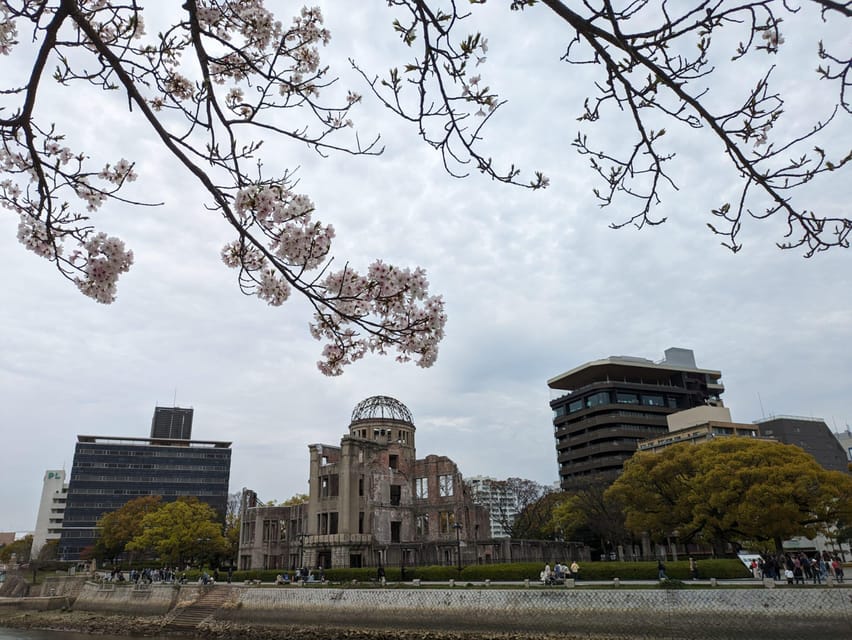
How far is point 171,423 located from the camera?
119 meters

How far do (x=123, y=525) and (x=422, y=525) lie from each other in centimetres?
3590

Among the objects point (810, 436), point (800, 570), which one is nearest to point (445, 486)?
point (800, 570)

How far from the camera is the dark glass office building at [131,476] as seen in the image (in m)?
94.4

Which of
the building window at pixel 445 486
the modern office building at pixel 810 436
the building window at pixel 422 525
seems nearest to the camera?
the building window at pixel 445 486

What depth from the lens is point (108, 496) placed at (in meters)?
97.1

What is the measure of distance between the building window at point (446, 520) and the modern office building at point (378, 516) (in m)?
0.08

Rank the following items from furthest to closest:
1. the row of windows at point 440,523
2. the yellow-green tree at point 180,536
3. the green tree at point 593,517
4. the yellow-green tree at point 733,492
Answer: the yellow-green tree at point 180,536 < the green tree at point 593,517 < the row of windows at point 440,523 < the yellow-green tree at point 733,492

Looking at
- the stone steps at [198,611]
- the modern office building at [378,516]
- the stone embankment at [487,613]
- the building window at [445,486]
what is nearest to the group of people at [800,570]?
the stone embankment at [487,613]

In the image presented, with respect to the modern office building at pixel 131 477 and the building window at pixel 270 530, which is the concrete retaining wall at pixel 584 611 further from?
the modern office building at pixel 131 477

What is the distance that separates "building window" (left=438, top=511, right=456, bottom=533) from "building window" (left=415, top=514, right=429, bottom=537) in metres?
1.35

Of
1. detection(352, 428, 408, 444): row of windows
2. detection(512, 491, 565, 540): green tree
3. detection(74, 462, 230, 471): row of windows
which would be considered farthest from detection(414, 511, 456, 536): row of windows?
detection(74, 462, 230, 471): row of windows

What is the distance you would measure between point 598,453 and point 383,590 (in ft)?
182

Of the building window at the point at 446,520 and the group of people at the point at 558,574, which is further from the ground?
the building window at the point at 446,520

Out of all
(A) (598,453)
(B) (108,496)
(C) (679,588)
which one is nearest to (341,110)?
(C) (679,588)
